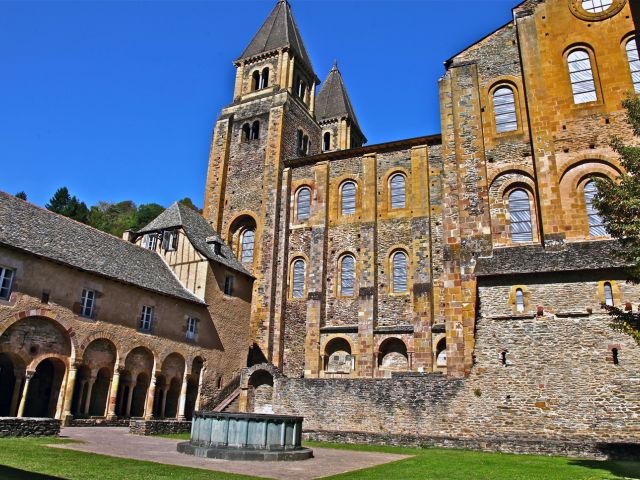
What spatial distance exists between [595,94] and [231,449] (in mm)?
19373

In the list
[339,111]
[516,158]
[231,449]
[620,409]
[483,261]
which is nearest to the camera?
[231,449]

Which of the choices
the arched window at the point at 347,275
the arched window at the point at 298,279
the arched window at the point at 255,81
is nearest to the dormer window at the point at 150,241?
the arched window at the point at 298,279

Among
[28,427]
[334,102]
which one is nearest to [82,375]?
[28,427]

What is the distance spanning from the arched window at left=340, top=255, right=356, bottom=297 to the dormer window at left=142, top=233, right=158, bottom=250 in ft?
36.5

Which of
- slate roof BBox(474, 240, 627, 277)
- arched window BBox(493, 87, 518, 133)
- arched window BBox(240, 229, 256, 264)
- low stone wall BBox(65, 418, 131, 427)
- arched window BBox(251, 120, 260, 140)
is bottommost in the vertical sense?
low stone wall BBox(65, 418, 131, 427)

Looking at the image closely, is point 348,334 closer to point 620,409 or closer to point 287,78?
point 620,409

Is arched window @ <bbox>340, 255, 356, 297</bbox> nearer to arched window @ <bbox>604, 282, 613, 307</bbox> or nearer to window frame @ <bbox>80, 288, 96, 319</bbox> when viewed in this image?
window frame @ <bbox>80, 288, 96, 319</bbox>

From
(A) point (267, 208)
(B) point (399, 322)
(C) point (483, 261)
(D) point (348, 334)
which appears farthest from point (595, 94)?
(A) point (267, 208)

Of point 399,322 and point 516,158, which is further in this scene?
point 399,322

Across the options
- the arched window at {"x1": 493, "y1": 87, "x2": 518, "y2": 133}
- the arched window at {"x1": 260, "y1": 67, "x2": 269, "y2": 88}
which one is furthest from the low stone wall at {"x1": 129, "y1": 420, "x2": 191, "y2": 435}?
the arched window at {"x1": 260, "y1": 67, "x2": 269, "y2": 88}

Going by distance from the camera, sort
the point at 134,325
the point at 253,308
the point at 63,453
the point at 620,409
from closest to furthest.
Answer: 1. the point at 63,453
2. the point at 620,409
3. the point at 134,325
4. the point at 253,308

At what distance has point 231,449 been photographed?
40.5ft

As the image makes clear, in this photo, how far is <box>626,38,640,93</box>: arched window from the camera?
66.2ft

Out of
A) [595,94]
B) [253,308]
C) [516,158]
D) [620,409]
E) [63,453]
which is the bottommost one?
[63,453]
